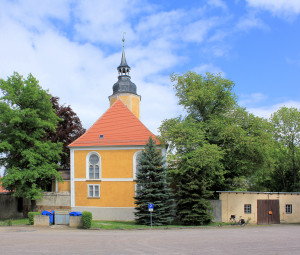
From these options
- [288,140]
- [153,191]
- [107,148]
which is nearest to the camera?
[153,191]

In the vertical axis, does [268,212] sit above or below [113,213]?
above

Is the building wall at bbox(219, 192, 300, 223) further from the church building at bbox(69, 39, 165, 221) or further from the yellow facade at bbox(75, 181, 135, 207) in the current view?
the yellow facade at bbox(75, 181, 135, 207)

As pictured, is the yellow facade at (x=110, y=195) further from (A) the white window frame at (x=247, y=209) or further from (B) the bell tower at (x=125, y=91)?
(B) the bell tower at (x=125, y=91)

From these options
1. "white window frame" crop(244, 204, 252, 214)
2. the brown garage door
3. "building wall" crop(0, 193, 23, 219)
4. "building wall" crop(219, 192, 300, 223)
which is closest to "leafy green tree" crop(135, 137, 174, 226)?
"building wall" crop(219, 192, 300, 223)

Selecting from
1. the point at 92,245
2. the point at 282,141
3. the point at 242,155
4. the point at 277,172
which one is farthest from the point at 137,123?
the point at 277,172

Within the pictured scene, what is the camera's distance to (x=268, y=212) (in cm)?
2575

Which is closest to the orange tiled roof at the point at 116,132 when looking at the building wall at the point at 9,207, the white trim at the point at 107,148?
the white trim at the point at 107,148

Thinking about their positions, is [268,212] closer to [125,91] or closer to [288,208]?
[288,208]

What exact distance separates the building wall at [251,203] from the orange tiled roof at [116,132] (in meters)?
8.21

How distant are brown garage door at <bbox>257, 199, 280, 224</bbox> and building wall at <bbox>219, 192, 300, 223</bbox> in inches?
13.5

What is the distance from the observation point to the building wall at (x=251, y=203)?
2539 cm

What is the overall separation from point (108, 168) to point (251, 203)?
1280cm

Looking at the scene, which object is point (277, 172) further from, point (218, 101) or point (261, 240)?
point (261, 240)

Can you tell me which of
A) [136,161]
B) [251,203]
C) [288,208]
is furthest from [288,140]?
[136,161]
